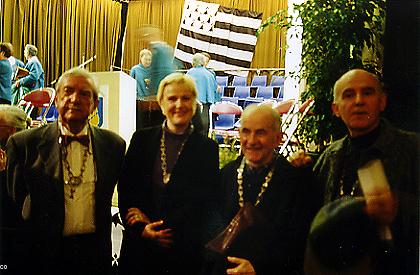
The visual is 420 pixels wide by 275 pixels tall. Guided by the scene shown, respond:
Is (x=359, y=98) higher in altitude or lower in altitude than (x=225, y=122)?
higher

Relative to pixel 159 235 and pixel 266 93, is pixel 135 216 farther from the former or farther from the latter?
pixel 266 93

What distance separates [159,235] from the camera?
7.08 ft

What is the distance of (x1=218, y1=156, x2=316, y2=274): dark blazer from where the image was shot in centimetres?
197

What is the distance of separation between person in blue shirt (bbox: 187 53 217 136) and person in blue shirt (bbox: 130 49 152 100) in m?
0.19

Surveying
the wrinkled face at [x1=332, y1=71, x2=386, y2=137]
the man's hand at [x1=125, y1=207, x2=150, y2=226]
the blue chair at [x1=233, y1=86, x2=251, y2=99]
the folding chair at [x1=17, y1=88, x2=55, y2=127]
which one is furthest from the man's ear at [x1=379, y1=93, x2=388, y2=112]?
the folding chair at [x1=17, y1=88, x2=55, y2=127]

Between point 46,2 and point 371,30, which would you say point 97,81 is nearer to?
point 46,2

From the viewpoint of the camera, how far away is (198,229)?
2111mm

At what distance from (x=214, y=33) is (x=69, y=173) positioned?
0.90m

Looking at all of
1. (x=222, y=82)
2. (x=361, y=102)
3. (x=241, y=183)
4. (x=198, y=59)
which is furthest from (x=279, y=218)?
(x=198, y=59)

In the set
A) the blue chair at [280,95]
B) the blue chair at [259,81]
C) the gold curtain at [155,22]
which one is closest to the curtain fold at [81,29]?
the gold curtain at [155,22]

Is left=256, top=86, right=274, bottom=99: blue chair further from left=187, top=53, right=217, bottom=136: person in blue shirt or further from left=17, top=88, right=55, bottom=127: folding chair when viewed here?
left=17, top=88, right=55, bottom=127: folding chair

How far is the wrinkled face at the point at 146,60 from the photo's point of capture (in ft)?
7.10

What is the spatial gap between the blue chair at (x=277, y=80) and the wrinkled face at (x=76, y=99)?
2.74 feet

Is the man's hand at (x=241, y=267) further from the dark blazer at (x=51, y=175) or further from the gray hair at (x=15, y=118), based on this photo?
the gray hair at (x=15, y=118)
